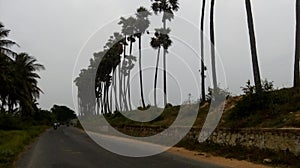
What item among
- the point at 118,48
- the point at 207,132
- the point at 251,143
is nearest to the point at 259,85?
the point at 207,132

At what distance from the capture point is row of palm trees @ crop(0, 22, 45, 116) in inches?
1446

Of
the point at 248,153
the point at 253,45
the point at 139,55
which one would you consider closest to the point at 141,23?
the point at 139,55

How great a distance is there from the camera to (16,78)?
4666 cm

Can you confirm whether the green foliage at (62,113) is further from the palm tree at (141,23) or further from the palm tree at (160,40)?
the palm tree at (160,40)

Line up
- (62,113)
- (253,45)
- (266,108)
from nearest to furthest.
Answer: (266,108) → (253,45) → (62,113)

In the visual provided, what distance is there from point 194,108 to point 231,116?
880 cm

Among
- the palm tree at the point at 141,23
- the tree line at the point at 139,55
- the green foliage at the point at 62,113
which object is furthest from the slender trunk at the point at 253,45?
the green foliage at the point at 62,113

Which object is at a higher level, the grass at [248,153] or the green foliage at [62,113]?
the green foliage at [62,113]

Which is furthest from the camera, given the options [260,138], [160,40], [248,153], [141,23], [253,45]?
[141,23]

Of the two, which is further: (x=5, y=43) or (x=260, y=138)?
(x=5, y=43)

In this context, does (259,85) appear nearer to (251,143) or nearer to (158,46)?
(251,143)

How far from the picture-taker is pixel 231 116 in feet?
72.3

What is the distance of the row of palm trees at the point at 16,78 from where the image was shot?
36719 millimetres

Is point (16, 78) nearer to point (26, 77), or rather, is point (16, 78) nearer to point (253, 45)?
point (26, 77)
